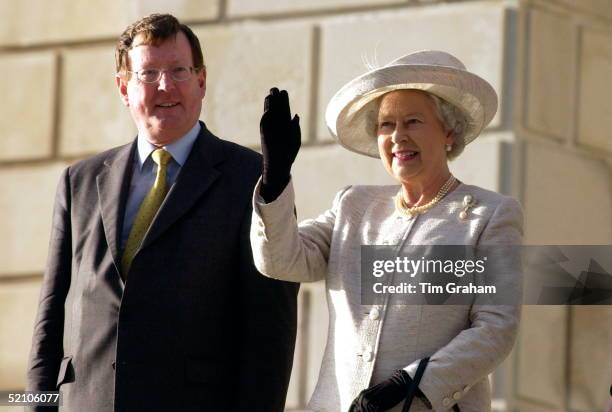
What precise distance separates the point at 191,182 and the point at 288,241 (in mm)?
509

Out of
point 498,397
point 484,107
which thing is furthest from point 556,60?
point 484,107

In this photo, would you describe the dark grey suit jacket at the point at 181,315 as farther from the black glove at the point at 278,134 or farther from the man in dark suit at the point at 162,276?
A: the black glove at the point at 278,134

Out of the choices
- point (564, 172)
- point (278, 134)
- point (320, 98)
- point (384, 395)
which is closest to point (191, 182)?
point (278, 134)

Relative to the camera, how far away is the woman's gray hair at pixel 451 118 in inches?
196

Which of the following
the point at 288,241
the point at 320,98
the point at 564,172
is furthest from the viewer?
the point at 320,98

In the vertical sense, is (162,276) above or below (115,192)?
below

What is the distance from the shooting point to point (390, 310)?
477 centimetres

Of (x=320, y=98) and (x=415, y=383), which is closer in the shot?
(x=415, y=383)

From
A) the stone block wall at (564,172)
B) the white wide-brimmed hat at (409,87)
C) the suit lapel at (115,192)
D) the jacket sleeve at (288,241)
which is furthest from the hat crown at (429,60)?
the stone block wall at (564,172)

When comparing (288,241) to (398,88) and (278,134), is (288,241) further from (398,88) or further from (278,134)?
(398,88)

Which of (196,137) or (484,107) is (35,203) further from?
(484,107)

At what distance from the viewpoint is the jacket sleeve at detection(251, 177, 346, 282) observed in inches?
184

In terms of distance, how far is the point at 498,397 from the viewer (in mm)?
6449

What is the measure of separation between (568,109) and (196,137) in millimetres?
2018
